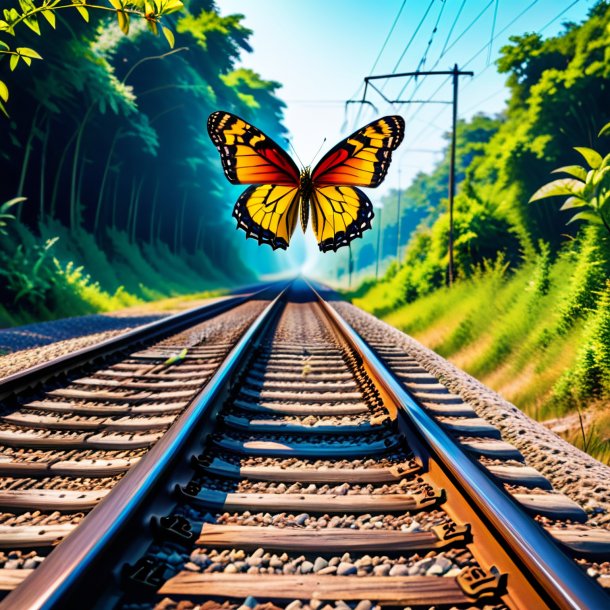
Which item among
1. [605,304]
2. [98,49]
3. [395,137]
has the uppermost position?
[98,49]

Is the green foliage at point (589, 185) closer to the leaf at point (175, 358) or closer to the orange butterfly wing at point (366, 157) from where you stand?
the orange butterfly wing at point (366, 157)

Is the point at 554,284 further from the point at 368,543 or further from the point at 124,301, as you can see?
the point at 124,301

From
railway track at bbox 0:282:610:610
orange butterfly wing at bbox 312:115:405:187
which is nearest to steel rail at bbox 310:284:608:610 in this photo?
railway track at bbox 0:282:610:610

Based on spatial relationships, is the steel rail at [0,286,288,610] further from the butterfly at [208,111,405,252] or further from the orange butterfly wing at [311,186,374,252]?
the orange butterfly wing at [311,186,374,252]

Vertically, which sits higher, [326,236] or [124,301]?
[326,236]

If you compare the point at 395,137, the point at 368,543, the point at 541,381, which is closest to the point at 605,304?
the point at 541,381

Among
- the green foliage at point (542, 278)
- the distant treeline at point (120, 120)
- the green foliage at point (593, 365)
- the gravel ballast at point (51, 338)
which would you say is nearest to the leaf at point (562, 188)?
the green foliage at point (593, 365)
